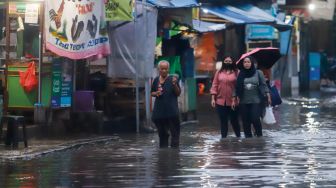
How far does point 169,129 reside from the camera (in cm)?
1627

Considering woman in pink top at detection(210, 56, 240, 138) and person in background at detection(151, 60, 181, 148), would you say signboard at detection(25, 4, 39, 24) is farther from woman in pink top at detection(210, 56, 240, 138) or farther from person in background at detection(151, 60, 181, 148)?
woman in pink top at detection(210, 56, 240, 138)

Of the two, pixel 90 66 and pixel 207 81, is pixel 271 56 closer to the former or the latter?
pixel 90 66

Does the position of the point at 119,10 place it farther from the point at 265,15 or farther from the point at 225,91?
the point at 265,15

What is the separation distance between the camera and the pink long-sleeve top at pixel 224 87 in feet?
59.1

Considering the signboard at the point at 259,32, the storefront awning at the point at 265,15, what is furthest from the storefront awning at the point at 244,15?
the signboard at the point at 259,32

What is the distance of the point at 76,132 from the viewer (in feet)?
64.0

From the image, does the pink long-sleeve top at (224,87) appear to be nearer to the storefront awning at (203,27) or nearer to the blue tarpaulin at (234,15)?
the storefront awning at (203,27)

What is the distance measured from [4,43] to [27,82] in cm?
111

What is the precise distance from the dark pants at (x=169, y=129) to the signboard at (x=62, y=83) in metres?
3.00

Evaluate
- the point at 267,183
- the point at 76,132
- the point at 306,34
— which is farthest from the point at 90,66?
the point at 306,34

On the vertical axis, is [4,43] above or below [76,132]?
above

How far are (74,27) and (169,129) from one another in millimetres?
3225

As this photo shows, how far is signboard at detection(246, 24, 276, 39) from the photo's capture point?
33191 mm

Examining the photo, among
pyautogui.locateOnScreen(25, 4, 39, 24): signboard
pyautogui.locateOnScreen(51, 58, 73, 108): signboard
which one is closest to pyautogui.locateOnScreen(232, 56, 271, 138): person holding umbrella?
pyautogui.locateOnScreen(51, 58, 73, 108): signboard
